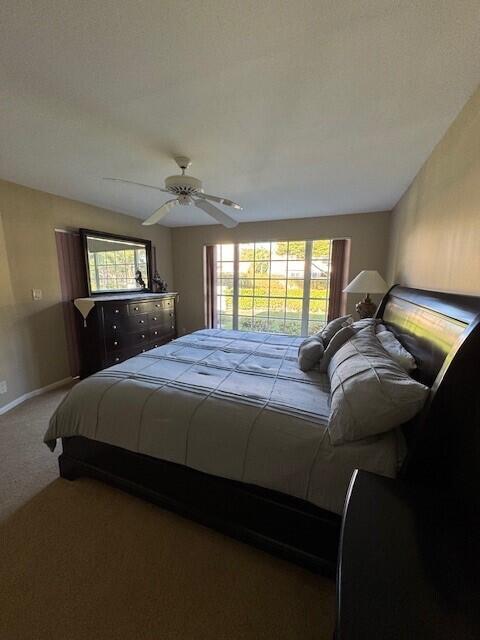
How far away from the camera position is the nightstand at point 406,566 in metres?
0.58

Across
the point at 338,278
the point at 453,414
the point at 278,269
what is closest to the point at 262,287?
the point at 278,269

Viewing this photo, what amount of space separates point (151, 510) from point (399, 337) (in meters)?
2.00

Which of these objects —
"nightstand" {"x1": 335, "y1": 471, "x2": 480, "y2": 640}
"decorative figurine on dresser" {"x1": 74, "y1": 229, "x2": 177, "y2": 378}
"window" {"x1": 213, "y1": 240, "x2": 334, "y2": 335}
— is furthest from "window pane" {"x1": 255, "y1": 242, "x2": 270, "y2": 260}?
"nightstand" {"x1": 335, "y1": 471, "x2": 480, "y2": 640}

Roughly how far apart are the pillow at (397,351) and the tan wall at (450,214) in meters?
0.43

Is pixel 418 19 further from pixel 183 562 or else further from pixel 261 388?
pixel 183 562

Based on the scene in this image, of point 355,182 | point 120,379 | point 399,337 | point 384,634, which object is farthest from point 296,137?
point 384,634

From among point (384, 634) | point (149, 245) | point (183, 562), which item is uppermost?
point (149, 245)

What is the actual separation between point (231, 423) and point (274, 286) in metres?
3.67

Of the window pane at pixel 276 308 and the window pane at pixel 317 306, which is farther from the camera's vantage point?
the window pane at pixel 276 308

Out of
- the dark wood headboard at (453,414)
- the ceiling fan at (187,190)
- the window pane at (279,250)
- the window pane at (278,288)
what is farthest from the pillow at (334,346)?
the window pane at (279,250)

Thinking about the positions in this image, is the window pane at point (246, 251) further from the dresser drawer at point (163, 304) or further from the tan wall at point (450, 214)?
the tan wall at point (450, 214)

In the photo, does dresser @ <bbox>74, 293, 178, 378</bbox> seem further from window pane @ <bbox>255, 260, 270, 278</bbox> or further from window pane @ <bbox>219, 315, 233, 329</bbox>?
window pane @ <bbox>255, 260, 270, 278</bbox>

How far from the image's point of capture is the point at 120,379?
1.77 metres

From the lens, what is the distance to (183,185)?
6.51 ft
